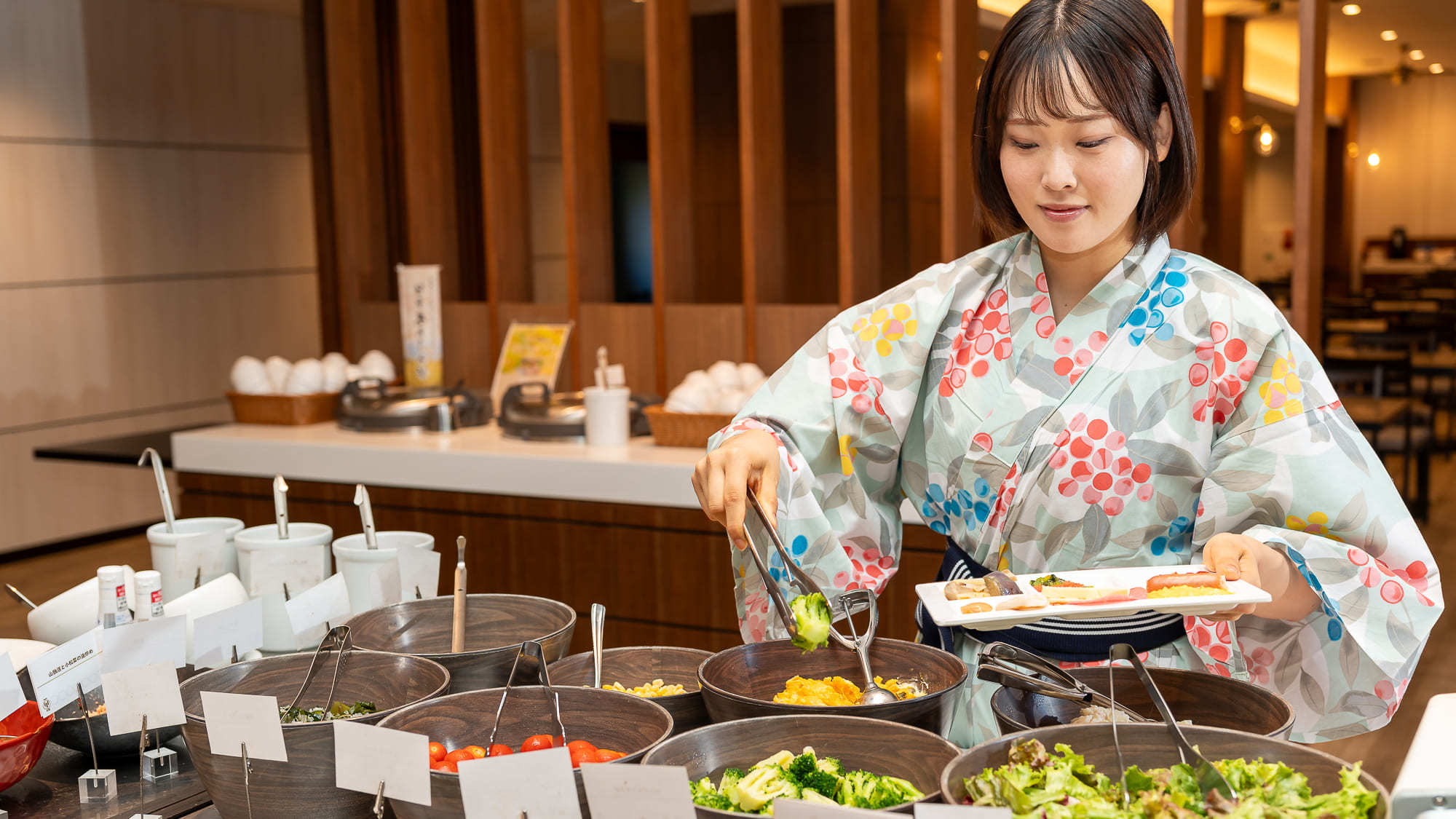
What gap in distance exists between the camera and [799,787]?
3.15 feet

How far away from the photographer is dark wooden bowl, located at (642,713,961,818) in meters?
1.01

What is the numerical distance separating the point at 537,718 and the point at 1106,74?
0.81 metres

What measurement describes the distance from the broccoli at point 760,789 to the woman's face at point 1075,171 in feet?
1.93

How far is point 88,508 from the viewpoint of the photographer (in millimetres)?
5832

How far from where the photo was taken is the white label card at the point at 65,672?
1.26 meters

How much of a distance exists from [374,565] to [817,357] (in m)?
0.67

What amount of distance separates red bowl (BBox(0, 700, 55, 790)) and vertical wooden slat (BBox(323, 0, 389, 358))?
3.01 m

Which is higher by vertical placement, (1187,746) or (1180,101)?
(1180,101)

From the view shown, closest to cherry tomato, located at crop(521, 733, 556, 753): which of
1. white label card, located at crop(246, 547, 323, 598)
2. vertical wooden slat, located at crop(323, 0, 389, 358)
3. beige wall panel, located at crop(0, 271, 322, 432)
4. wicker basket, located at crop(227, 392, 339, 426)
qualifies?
white label card, located at crop(246, 547, 323, 598)

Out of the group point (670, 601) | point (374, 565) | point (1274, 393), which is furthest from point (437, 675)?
→ point (670, 601)

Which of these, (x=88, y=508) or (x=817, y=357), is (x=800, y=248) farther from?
(x=817, y=357)

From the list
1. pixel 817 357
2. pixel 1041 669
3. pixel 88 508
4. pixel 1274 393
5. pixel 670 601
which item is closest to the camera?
pixel 1041 669

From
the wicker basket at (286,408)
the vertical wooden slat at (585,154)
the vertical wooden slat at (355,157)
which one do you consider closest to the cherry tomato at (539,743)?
the vertical wooden slat at (585,154)

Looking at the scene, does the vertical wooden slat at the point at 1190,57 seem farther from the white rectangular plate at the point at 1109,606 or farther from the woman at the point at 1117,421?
the white rectangular plate at the point at 1109,606
